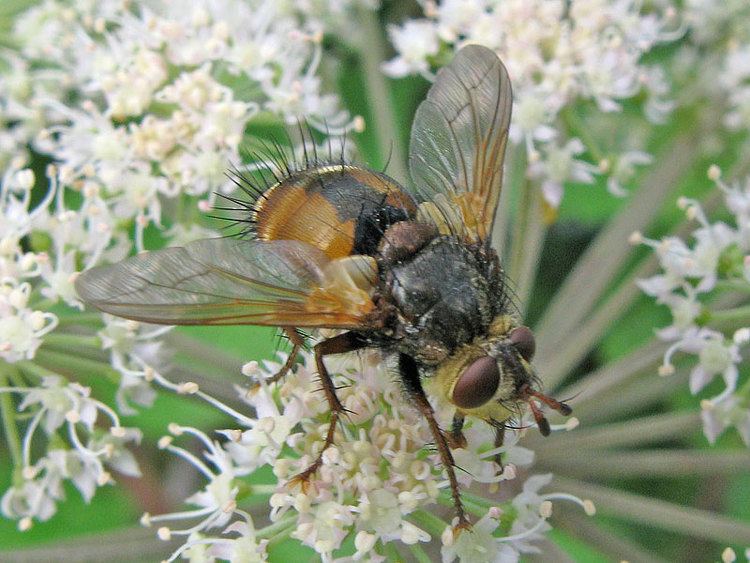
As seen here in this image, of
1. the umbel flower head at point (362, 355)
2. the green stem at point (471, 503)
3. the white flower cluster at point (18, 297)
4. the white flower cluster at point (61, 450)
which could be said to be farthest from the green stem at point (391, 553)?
the white flower cluster at point (18, 297)

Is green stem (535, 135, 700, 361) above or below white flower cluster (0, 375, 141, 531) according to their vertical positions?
above

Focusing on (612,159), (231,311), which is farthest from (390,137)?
(231,311)

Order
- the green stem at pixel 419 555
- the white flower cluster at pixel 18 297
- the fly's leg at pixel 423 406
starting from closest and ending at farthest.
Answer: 1. the fly's leg at pixel 423 406
2. the green stem at pixel 419 555
3. the white flower cluster at pixel 18 297

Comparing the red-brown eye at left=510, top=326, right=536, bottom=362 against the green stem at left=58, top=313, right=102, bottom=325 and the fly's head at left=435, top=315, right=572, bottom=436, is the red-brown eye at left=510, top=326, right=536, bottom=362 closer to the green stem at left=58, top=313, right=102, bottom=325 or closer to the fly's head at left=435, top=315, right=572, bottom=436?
the fly's head at left=435, top=315, right=572, bottom=436

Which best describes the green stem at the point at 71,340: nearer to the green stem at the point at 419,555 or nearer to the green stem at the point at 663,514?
the green stem at the point at 419,555

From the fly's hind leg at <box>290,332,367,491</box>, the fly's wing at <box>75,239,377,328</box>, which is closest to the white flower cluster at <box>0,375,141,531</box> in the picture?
the fly's hind leg at <box>290,332,367,491</box>

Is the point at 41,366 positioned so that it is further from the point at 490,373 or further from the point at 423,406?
the point at 490,373

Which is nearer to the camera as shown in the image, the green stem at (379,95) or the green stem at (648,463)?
the green stem at (648,463)
